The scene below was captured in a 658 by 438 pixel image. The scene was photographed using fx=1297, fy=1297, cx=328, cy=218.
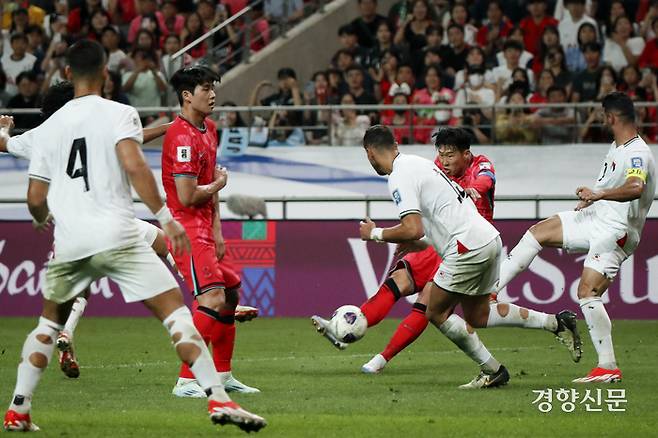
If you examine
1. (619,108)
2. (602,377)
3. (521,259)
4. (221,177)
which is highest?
(619,108)

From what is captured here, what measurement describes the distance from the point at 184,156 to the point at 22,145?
1433mm

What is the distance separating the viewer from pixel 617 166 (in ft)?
35.2

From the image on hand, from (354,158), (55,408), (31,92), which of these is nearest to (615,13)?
(354,158)

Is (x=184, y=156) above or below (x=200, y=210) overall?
above

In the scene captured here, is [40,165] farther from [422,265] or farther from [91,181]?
[422,265]

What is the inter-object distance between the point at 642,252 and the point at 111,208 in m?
10.5

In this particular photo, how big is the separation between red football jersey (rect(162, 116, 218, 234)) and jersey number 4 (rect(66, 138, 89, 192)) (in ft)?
6.44

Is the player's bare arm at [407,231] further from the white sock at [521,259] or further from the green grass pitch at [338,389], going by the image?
the white sock at [521,259]

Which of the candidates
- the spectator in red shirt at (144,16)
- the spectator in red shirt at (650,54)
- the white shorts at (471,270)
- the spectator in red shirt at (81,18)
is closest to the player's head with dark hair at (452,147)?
the white shorts at (471,270)

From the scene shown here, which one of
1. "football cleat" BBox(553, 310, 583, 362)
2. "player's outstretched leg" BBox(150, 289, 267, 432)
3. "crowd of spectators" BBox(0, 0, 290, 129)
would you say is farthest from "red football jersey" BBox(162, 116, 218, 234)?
"crowd of spectators" BBox(0, 0, 290, 129)

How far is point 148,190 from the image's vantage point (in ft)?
24.5

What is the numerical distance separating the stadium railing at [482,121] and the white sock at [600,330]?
725 cm

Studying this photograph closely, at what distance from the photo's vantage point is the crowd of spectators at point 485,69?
18594mm

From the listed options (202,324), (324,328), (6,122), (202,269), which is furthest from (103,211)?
(324,328)
